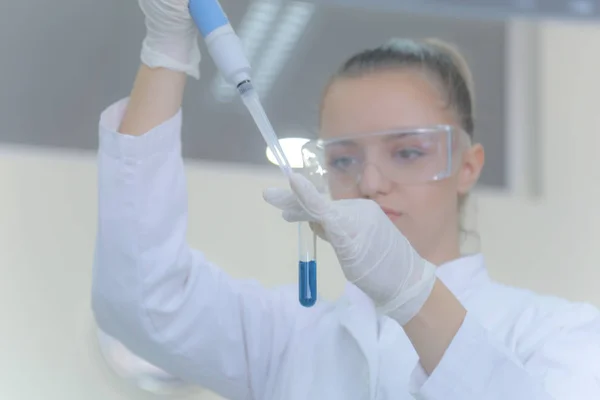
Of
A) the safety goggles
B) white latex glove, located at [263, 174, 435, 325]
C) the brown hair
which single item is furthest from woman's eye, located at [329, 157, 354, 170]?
white latex glove, located at [263, 174, 435, 325]

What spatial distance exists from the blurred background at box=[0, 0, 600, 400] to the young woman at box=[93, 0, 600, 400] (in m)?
0.33

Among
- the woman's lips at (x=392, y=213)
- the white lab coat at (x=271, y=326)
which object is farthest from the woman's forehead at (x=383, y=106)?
the white lab coat at (x=271, y=326)

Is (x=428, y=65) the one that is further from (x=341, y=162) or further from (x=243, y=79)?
(x=243, y=79)

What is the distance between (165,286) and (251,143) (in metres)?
0.70

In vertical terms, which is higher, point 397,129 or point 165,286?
point 397,129

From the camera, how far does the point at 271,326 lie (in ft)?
4.08

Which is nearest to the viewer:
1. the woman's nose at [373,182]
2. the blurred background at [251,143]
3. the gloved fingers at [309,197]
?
the gloved fingers at [309,197]

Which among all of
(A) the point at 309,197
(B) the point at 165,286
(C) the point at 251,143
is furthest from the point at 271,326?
(C) the point at 251,143

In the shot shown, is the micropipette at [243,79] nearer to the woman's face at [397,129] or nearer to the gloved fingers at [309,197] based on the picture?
the gloved fingers at [309,197]

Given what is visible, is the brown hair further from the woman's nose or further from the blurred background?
the blurred background

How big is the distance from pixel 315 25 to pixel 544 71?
644mm

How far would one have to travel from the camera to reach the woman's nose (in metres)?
1.16

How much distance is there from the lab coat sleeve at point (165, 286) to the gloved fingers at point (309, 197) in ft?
0.88

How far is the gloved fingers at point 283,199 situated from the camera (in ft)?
2.90
